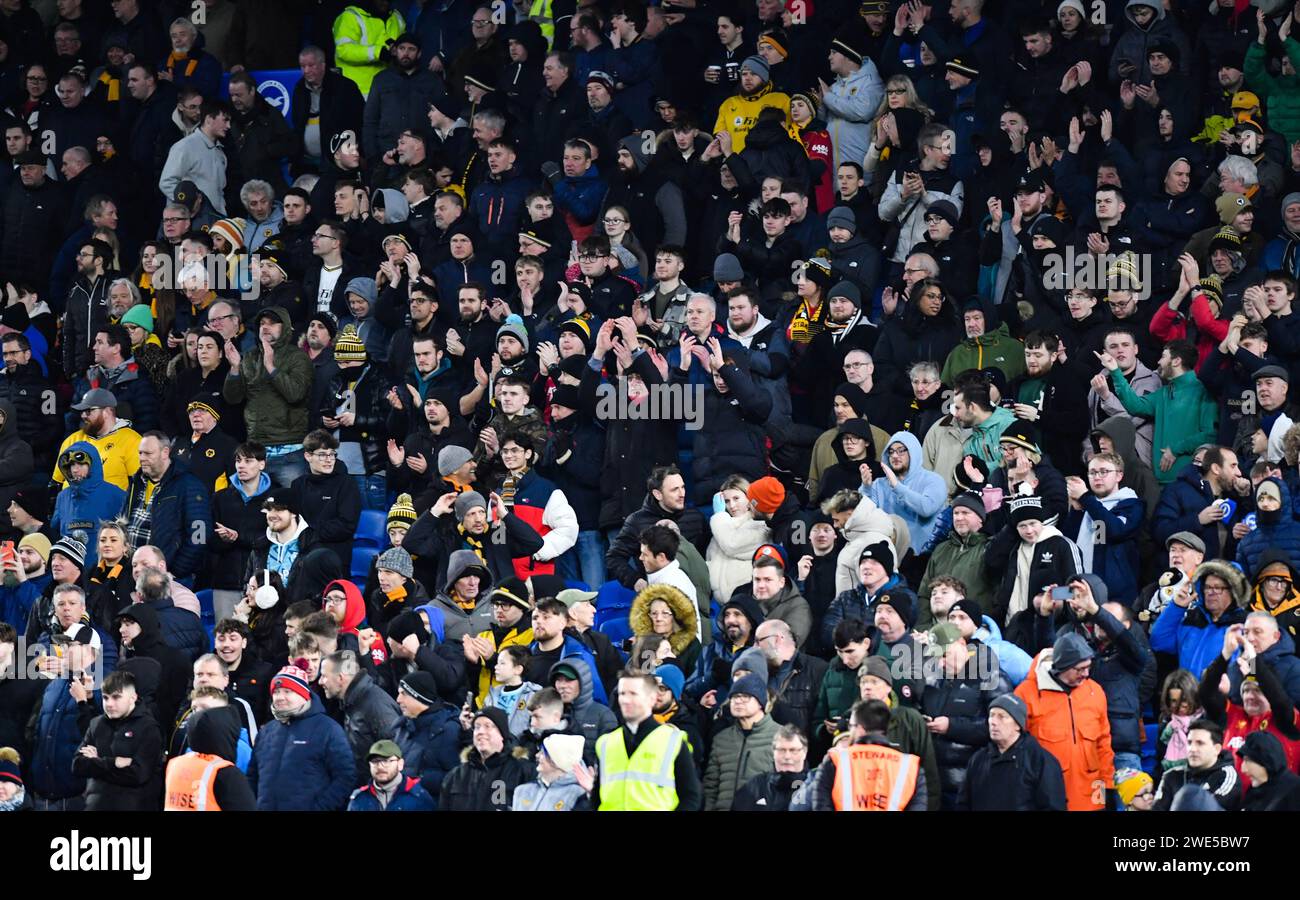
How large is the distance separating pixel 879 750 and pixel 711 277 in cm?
674

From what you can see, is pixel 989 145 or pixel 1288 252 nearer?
pixel 1288 252

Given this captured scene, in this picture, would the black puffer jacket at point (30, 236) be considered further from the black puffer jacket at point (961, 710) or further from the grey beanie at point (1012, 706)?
the grey beanie at point (1012, 706)

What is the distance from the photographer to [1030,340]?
15.9 meters

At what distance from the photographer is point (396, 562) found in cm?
1505

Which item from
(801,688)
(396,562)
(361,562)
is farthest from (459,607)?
(801,688)

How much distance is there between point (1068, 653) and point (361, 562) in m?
5.40

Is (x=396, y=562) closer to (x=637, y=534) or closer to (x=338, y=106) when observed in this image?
(x=637, y=534)

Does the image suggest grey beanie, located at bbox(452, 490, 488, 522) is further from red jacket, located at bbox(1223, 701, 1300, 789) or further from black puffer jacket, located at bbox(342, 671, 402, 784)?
red jacket, located at bbox(1223, 701, 1300, 789)

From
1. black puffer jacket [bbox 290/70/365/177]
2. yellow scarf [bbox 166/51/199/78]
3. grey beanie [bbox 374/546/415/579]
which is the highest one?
yellow scarf [bbox 166/51/199/78]

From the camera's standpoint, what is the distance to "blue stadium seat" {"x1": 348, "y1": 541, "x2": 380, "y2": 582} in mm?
16234

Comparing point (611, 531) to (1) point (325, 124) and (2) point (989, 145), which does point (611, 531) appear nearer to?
(2) point (989, 145)

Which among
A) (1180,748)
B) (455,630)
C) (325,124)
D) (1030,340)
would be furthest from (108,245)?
(1180,748)

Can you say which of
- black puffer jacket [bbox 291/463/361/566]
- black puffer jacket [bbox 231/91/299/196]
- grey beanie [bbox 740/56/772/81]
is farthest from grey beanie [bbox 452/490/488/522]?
black puffer jacket [bbox 231/91/299/196]

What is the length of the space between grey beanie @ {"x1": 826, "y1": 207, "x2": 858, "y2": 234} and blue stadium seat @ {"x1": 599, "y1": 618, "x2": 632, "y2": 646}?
386 centimetres
